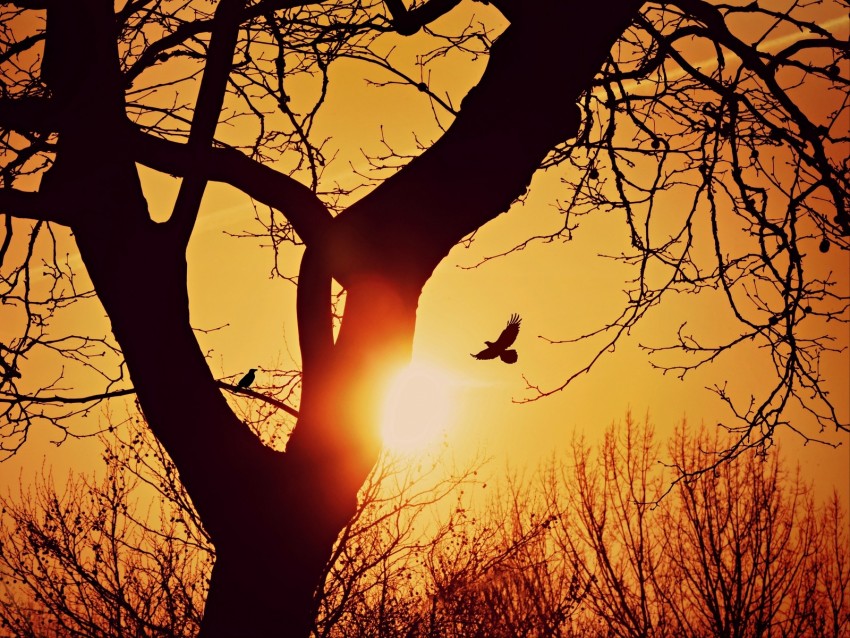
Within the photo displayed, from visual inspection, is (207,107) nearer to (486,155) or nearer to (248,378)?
(486,155)

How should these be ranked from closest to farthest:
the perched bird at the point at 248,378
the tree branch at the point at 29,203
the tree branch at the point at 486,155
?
1. the tree branch at the point at 486,155
2. the tree branch at the point at 29,203
3. the perched bird at the point at 248,378

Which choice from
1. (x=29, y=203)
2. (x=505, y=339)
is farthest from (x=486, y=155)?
(x=29, y=203)

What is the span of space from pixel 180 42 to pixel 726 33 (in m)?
3.07

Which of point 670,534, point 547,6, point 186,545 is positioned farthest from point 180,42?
point 670,534

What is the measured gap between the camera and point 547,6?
384 centimetres

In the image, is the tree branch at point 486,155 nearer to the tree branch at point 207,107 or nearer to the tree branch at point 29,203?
the tree branch at point 207,107

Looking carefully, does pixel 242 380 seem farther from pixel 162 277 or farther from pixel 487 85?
pixel 487 85

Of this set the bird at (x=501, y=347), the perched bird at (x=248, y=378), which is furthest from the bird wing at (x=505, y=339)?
the perched bird at (x=248, y=378)

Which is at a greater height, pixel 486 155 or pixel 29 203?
pixel 486 155

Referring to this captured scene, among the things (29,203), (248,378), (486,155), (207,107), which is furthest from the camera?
(248,378)

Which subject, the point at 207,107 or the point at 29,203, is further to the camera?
the point at 207,107

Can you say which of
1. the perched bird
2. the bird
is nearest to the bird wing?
the bird

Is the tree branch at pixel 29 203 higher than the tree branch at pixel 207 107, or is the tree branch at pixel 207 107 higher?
the tree branch at pixel 207 107

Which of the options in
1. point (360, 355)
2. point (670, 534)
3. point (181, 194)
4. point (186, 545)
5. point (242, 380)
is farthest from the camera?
point (670, 534)
